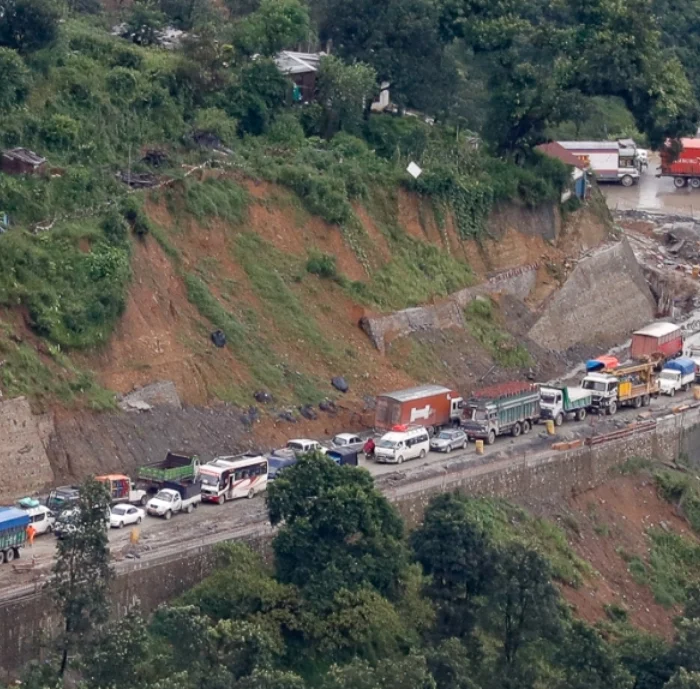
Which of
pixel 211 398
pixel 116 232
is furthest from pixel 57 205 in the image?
pixel 211 398

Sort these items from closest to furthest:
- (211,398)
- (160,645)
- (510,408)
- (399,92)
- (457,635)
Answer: (160,645)
(457,635)
(211,398)
(510,408)
(399,92)

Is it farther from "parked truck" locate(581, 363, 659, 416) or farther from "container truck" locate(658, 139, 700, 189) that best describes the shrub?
"container truck" locate(658, 139, 700, 189)

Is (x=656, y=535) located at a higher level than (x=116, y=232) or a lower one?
lower

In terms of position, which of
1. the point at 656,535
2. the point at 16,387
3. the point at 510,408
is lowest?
the point at 656,535

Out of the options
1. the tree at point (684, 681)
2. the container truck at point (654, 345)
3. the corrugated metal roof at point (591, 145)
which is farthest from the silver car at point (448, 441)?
the corrugated metal roof at point (591, 145)

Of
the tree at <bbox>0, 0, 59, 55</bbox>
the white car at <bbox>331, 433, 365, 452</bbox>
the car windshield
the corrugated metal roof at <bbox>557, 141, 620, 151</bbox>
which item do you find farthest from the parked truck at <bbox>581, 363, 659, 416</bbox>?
the corrugated metal roof at <bbox>557, 141, 620, 151</bbox>

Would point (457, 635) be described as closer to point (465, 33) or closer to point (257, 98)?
point (257, 98)

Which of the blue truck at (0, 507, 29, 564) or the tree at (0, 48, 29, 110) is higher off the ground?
the tree at (0, 48, 29, 110)

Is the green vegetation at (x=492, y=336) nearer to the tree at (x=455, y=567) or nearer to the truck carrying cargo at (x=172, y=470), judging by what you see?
the truck carrying cargo at (x=172, y=470)
